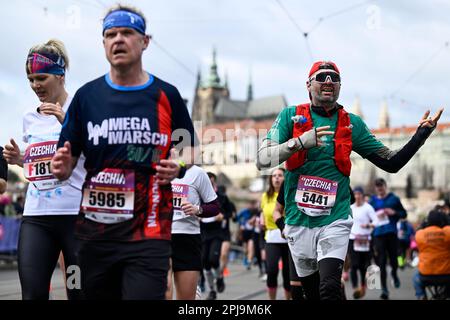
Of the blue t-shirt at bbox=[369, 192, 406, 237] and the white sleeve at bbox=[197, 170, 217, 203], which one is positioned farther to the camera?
the blue t-shirt at bbox=[369, 192, 406, 237]

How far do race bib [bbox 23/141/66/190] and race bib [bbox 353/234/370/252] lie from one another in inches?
379

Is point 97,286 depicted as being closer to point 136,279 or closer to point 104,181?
point 136,279

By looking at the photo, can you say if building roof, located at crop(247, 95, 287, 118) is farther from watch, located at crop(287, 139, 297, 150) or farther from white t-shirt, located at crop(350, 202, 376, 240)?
watch, located at crop(287, 139, 297, 150)

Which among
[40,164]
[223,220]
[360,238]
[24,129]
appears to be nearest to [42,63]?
[24,129]

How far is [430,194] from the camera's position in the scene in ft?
450

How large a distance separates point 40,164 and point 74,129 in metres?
1.44

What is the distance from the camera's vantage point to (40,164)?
19.4 ft

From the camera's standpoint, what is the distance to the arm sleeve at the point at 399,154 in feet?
21.4

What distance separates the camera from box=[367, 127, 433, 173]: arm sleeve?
6.52 metres

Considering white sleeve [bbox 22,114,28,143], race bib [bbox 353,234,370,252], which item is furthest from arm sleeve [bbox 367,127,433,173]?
race bib [bbox 353,234,370,252]

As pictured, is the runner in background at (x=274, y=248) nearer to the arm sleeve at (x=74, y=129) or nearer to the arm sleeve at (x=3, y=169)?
the arm sleeve at (x=3, y=169)

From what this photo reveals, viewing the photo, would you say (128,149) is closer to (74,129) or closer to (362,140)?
(74,129)

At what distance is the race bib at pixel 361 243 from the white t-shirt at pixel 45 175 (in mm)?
9570

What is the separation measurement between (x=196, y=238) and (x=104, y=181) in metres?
3.50
